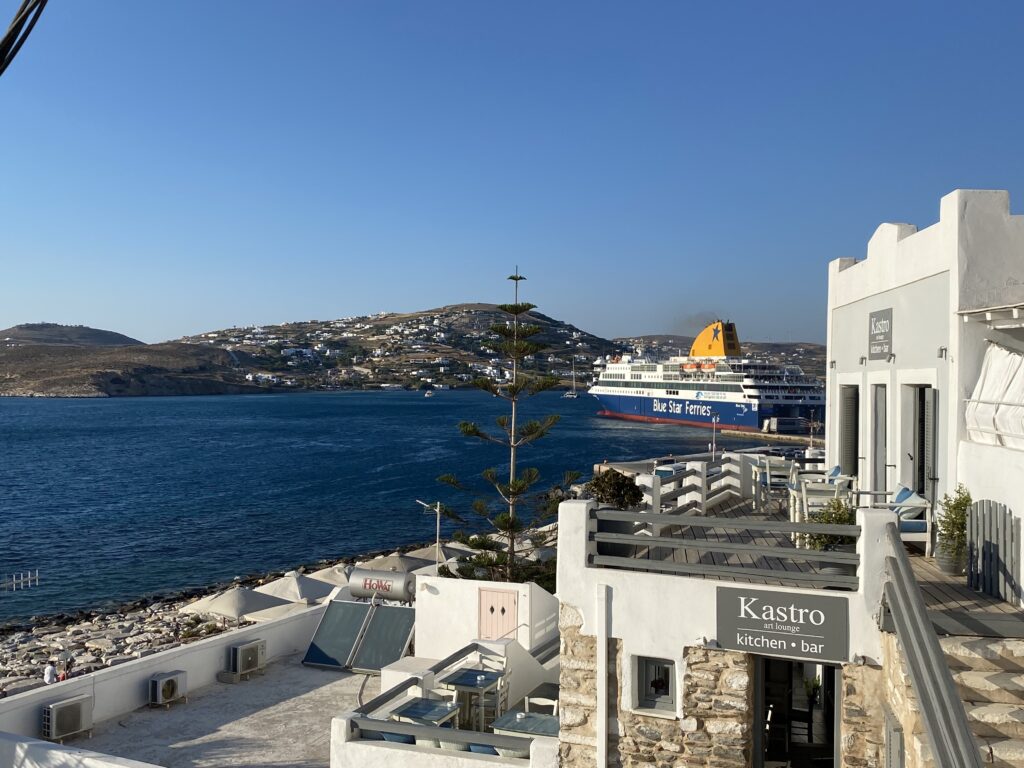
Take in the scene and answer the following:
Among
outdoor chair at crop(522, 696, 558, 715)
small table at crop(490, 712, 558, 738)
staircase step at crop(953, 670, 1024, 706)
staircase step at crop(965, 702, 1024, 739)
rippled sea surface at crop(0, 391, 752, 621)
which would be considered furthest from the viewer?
rippled sea surface at crop(0, 391, 752, 621)

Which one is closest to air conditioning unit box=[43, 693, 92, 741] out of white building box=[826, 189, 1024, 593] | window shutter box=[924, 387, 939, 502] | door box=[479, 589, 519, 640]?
door box=[479, 589, 519, 640]

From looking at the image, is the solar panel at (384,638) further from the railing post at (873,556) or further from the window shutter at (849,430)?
the railing post at (873,556)

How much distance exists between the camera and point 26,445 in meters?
77.9

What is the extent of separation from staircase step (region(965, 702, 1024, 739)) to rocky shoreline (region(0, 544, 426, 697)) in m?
17.4

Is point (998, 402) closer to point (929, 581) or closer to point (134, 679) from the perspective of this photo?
point (929, 581)

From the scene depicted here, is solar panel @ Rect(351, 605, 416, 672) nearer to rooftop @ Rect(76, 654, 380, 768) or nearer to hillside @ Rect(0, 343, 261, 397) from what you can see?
rooftop @ Rect(76, 654, 380, 768)

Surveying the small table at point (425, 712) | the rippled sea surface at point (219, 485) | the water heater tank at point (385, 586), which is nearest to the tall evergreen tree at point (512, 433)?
the water heater tank at point (385, 586)

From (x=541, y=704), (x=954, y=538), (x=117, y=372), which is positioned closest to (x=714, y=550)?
(x=954, y=538)

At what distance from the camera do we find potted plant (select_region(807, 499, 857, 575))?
214 inches

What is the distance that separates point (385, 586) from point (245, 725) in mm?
4056

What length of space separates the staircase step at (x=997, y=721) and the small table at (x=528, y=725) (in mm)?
3485

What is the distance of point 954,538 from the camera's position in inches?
263

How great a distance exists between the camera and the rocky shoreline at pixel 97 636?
61.0 feet

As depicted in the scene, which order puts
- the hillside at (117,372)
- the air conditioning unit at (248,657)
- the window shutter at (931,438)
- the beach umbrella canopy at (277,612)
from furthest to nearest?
the hillside at (117,372) < the beach umbrella canopy at (277,612) < the air conditioning unit at (248,657) < the window shutter at (931,438)
